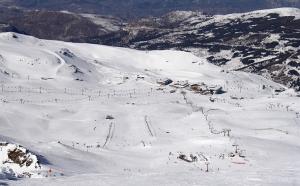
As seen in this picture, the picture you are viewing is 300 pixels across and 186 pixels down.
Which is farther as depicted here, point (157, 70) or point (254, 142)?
point (157, 70)

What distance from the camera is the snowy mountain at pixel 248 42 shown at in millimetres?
106625

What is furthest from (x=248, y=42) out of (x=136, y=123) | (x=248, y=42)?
(x=136, y=123)

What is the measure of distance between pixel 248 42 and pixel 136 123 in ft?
336

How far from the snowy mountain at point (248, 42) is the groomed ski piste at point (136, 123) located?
80.4 feet

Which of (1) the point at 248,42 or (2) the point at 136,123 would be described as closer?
(2) the point at 136,123

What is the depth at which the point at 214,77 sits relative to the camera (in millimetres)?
70062

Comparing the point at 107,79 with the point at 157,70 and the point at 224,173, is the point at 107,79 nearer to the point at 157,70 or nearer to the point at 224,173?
the point at 157,70

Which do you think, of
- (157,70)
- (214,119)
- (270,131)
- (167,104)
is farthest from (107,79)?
(270,131)

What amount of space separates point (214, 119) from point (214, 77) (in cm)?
2876

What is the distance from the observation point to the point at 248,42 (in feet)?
464

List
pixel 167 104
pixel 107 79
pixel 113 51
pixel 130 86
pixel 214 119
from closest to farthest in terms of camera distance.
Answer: pixel 214 119 → pixel 167 104 → pixel 130 86 → pixel 107 79 → pixel 113 51

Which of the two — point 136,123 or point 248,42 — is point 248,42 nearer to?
point 248,42

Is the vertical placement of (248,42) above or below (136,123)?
above

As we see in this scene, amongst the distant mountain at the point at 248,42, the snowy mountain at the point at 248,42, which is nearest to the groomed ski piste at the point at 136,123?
the snowy mountain at the point at 248,42
